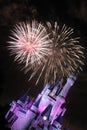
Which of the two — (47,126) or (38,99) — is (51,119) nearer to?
(47,126)

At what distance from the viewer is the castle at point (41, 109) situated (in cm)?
7306

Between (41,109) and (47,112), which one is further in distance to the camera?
(47,112)

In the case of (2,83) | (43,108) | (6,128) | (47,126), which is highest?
(2,83)

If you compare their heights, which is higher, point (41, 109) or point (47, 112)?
point (41, 109)

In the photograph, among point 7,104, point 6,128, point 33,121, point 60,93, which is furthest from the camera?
point 7,104

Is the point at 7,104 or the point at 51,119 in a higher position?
the point at 7,104

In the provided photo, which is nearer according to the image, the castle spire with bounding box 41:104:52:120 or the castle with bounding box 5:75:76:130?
the castle with bounding box 5:75:76:130

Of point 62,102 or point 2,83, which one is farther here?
point 62,102

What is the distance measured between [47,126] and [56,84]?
507 inches

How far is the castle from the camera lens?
73062 millimetres

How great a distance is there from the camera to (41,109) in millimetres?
76125

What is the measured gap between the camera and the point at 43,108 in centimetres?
7644

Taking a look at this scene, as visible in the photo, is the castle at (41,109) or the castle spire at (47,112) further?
the castle spire at (47,112)

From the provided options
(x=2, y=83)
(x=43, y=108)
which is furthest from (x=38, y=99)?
(x=2, y=83)
